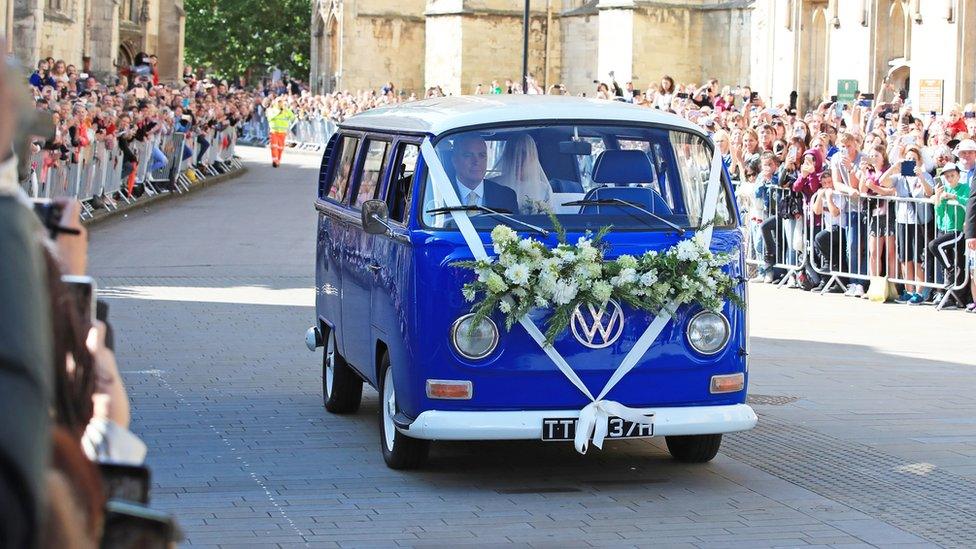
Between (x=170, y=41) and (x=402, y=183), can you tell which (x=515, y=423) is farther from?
(x=170, y=41)

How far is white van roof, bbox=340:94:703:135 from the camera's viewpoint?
9.07 m

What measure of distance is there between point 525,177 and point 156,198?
2404 cm

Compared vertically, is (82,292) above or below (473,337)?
above

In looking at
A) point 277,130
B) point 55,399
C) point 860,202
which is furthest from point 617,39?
point 55,399

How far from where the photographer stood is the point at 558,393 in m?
8.43

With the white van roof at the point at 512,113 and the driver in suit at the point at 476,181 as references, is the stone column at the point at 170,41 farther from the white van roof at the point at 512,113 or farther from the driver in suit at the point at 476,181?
the driver in suit at the point at 476,181

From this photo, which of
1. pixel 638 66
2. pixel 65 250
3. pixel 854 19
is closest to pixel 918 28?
pixel 854 19

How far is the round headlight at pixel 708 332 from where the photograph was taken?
8664 mm

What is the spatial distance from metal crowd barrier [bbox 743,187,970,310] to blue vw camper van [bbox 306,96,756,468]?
8.88 metres

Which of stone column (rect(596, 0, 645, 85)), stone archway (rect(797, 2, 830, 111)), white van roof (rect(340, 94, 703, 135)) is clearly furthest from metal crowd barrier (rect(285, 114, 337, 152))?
white van roof (rect(340, 94, 703, 135))

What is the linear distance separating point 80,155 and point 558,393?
1820 cm

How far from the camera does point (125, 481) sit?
11.0ft

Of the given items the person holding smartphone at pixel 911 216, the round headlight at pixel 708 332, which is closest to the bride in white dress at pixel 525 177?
the round headlight at pixel 708 332

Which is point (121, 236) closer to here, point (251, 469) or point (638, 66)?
point (251, 469)
